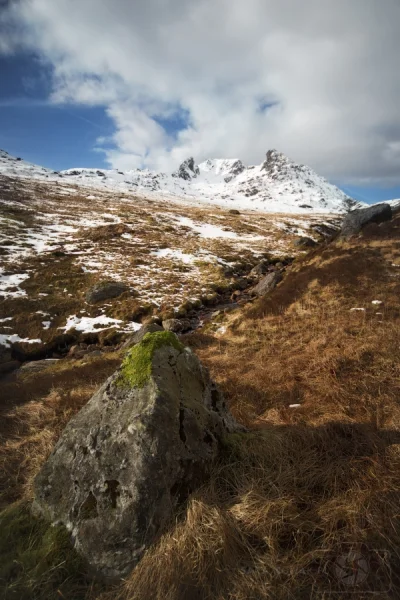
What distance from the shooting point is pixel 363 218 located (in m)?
26.6

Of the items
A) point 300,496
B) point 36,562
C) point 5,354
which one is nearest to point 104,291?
point 5,354

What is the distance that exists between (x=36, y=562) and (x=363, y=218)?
1231 inches

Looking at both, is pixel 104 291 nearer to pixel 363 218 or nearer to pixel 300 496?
pixel 300 496

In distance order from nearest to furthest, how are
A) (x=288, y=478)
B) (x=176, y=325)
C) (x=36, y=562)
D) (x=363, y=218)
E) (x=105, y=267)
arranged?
(x=36, y=562) → (x=288, y=478) → (x=176, y=325) → (x=363, y=218) → (x=105, y=267)

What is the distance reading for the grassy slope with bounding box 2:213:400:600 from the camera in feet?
8.77

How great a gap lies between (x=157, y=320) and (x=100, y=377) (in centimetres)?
859

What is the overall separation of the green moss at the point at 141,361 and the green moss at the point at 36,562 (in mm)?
1891

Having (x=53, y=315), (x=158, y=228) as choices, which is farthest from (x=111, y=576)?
(x=158, y=228)

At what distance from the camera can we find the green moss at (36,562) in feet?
9.29

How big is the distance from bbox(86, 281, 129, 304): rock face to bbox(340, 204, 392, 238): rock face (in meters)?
21.0

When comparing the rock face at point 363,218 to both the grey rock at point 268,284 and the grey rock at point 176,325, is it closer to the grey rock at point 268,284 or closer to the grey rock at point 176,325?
the grey rock at point 268,284

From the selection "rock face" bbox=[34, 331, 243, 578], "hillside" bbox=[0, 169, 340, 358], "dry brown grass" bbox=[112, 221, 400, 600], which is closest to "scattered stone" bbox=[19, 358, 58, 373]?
"hillside" bbox=[0, 169, 340, 358]

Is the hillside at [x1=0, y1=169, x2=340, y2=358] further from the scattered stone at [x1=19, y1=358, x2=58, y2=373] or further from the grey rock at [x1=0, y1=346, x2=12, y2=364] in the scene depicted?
the scattered stone at [x1=19, y1=358, x2=58, y2=373]

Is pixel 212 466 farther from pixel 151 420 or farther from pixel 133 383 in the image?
pixel 133 383
